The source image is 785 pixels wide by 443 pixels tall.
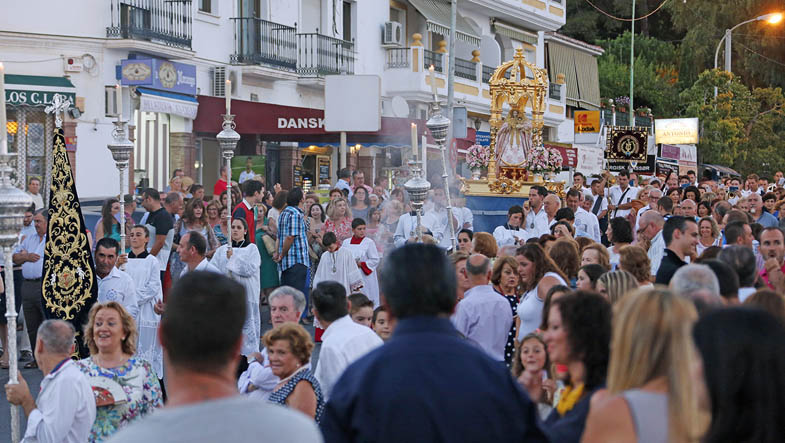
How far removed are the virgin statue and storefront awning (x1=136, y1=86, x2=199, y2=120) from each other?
22.0ft

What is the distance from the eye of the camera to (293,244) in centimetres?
1462

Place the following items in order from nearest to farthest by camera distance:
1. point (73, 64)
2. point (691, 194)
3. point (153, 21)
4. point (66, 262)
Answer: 1. point (66, 262)
2. point (691, 194)
3. point (73, 64)
4. point (153, 21)

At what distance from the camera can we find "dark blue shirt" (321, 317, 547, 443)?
12.1 ft

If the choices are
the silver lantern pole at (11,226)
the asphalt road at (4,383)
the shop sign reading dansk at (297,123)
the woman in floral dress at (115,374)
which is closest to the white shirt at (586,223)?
the asphalt road at (4,383)

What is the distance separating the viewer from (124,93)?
22297 mm

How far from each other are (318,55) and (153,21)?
6.59 meters

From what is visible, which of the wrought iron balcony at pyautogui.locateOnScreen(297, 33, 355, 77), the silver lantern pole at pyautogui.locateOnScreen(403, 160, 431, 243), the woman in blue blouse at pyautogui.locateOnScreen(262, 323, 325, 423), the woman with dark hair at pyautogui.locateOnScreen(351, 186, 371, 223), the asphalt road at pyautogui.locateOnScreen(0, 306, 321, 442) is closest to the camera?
the woman in blue blouse at pyautogui.locateOnScreen(262, 323, 325, 423)

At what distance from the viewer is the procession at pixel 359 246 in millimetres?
3684

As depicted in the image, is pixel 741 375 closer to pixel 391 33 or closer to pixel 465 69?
pixel 391 33

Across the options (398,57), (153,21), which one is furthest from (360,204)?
(398,57)

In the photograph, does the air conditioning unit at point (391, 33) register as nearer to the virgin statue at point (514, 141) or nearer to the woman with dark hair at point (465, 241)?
the virgin statue at point (514, 141)

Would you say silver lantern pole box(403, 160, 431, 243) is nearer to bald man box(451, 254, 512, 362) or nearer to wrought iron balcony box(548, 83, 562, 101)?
bald man box(451, 254, 512, 362)

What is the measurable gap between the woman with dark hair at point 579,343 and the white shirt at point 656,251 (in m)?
6.83

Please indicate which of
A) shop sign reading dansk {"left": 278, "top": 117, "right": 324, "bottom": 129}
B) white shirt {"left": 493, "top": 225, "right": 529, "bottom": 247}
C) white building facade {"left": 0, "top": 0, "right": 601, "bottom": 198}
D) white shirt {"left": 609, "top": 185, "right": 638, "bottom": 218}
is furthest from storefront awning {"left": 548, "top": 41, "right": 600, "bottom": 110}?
→ white shirt {"left": 493, "top": 225, "right": 529, "bottom": 247}
